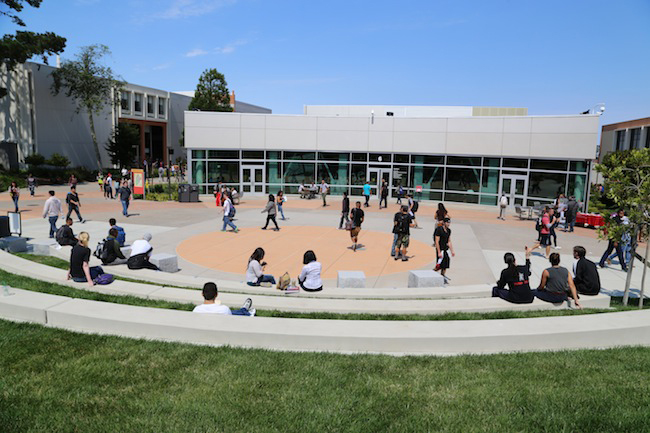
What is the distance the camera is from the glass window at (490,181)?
31531mm

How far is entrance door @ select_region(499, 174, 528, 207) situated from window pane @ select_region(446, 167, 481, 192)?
1.67 m

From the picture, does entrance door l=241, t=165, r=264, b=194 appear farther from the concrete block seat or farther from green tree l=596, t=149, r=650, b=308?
the concrete block seat

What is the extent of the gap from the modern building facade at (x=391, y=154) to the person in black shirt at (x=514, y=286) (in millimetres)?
22081

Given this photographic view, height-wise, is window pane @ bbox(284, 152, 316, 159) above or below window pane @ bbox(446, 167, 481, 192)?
above

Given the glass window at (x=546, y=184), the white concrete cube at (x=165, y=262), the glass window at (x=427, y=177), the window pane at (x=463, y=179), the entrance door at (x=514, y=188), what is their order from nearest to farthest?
the white concrete cube at (x=165, y=262)
the glass window at (x=546, y=184)
the entrance door at (x=514, y=188)
the window pane at (x=463, y=179)
the glass window at (x=427, y=177)

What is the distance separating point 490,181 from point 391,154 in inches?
274

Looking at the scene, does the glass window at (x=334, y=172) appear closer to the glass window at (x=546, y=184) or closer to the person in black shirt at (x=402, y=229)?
the glass window at (x=546, y=184)

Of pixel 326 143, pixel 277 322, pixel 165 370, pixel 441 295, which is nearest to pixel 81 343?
pixel 165 370

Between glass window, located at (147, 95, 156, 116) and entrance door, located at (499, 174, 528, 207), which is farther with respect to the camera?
glass window, located at (147, 95, 156, 116)

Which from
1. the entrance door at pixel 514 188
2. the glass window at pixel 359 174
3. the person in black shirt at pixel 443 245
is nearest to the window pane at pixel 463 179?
the entrance door at pixel 514 188

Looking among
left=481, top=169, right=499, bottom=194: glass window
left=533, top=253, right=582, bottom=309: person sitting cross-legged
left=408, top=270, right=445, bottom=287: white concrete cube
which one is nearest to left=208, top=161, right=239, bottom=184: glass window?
left=481, top=169, right=499, bottom=194: glass window

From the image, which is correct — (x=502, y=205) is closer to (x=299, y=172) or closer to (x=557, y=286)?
(x=299, y=172)

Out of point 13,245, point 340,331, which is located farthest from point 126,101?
point 340,331

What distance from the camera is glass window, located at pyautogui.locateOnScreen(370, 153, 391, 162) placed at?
34000mm
